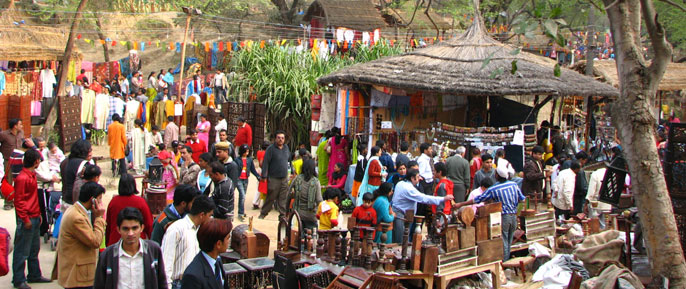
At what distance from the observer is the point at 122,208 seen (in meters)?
6.41

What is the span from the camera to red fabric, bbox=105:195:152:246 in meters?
6.35

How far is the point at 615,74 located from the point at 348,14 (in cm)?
1157

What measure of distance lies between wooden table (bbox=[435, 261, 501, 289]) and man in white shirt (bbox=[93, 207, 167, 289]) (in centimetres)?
325

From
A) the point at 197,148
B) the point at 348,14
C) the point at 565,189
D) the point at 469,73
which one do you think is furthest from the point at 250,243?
the point at 348,14

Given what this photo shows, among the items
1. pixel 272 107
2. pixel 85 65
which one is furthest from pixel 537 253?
pixel 85 65

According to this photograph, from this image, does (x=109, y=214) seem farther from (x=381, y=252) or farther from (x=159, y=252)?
(x=381, y=252)

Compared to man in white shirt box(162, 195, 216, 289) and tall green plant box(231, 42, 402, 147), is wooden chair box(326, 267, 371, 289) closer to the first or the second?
man in white shirt box(162, 195, 216, 289)

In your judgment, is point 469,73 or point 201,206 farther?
point 469,73

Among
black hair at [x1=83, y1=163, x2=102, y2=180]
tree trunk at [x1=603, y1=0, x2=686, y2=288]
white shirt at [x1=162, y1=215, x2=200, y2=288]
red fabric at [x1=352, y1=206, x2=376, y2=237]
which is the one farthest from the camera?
red fabric at [x1=352, y1=206, x2=376, y2=237]

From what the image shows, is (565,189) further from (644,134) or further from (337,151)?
(644,134)

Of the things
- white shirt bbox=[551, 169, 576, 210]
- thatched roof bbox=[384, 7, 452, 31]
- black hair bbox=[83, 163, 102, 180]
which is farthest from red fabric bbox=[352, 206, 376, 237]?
thatched roof bbox=[384, 7, 452, 31]

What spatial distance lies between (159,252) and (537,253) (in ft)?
18.0

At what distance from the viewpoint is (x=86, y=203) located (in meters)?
5.86

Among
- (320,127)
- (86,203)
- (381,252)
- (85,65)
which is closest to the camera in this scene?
(86,203)
